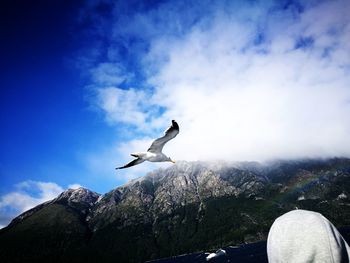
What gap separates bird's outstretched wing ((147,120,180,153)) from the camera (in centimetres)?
1725

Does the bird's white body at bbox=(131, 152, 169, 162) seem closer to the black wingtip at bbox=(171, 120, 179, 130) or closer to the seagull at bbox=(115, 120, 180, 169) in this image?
the seagull at bbox=(115, 120, 180, 169)

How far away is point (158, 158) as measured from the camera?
776 inches

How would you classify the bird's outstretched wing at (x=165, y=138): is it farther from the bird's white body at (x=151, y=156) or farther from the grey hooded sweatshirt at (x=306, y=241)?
the grey hooded sweatshirt at (x=306, y=241)

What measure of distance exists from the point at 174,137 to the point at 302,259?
14.2m

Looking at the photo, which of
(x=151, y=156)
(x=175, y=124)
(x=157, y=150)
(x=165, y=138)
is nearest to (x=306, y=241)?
(x=175, y=124)

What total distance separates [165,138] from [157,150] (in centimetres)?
153

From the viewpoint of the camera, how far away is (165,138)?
18.1m

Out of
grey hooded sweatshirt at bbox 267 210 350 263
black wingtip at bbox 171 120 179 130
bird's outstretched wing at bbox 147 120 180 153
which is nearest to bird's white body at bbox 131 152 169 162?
bird's outstretched wing at bbox 147 120 180 153

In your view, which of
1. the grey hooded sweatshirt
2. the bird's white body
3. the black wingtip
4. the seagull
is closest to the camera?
the grey hooded sweatshirt

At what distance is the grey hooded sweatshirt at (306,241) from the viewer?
12.8 feet

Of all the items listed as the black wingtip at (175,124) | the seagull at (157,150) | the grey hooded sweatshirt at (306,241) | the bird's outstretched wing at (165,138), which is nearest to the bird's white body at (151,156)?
the seagull at (157,150)

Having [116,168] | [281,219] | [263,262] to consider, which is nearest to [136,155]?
[116,168]

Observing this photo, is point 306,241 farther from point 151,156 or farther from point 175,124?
point 151,156

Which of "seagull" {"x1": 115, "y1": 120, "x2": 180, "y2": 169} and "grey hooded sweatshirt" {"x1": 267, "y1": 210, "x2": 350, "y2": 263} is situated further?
"seagull" {"x1": 115, "y1": 120, "x2": 180, "y2": 169}
